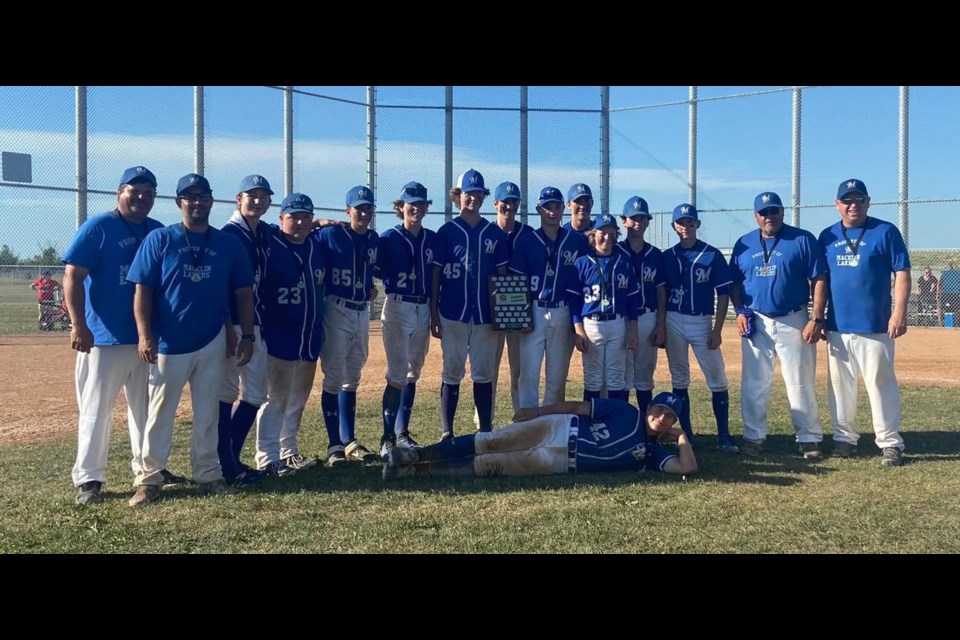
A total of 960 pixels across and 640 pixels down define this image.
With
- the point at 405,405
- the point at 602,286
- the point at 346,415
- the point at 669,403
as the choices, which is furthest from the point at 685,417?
the point at 346,415

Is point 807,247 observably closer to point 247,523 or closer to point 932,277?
point 247,523

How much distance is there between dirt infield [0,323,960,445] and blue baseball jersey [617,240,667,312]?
136 inches

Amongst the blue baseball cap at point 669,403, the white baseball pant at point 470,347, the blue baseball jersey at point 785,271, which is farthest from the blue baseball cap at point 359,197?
the blue baseball jersey at point 785,271

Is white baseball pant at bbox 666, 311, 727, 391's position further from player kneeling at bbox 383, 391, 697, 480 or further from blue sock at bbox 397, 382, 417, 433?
blue sock at bbox 397, 382, 417, 433

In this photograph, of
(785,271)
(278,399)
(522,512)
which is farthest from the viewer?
(785,271)

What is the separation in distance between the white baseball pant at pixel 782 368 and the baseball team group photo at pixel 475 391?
2 centimetres

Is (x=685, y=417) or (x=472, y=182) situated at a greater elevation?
(x=472, y=182)

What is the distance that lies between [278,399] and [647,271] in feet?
10.8

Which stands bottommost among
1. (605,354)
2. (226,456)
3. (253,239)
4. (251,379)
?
(226,456)

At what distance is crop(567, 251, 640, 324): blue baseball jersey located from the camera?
6.30 m

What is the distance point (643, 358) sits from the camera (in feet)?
22.2

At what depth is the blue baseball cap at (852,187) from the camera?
6.11 metres

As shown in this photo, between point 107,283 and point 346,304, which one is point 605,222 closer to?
point 346,304

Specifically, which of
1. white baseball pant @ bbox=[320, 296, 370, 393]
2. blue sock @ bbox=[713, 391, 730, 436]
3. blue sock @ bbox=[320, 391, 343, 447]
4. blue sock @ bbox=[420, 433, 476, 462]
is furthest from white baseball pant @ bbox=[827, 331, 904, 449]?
blue sock @ bbox=[320, 391, 343, 447]
